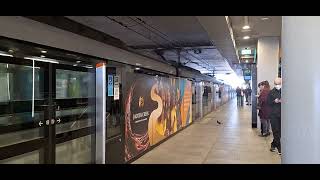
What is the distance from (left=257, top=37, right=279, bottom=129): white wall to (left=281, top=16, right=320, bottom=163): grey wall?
28.0ft

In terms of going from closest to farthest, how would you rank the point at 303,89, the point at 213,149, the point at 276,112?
the point at 303,89 < the point at 276,112 < the point at 213,149

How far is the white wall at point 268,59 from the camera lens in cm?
1018

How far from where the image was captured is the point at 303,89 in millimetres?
1928

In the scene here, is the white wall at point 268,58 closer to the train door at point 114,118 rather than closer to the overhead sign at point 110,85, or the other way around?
the train door at point 114,118

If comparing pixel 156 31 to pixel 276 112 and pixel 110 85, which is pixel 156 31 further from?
pixel 110 85

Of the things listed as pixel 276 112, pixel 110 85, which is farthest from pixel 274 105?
pixel 110 85

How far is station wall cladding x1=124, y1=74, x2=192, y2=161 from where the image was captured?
20.1 feet

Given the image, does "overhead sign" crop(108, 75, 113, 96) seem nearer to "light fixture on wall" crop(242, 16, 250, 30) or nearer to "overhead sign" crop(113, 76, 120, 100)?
"overhead sign" crop(113, 76, 120, 100)

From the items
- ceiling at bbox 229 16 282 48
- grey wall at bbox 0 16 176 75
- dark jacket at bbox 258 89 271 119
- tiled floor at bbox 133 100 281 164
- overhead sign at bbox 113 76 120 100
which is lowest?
tiled floor at bbox 133 100 281 164

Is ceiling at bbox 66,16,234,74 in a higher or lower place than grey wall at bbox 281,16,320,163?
higher

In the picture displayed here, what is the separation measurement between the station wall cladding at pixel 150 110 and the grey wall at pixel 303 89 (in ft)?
13.6

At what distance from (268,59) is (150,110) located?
4871 mm

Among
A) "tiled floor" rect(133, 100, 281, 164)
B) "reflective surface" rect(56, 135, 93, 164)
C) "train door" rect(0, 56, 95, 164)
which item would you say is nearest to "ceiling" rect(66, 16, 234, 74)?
"tiled floor" rect(133, 100, 281, 164)
